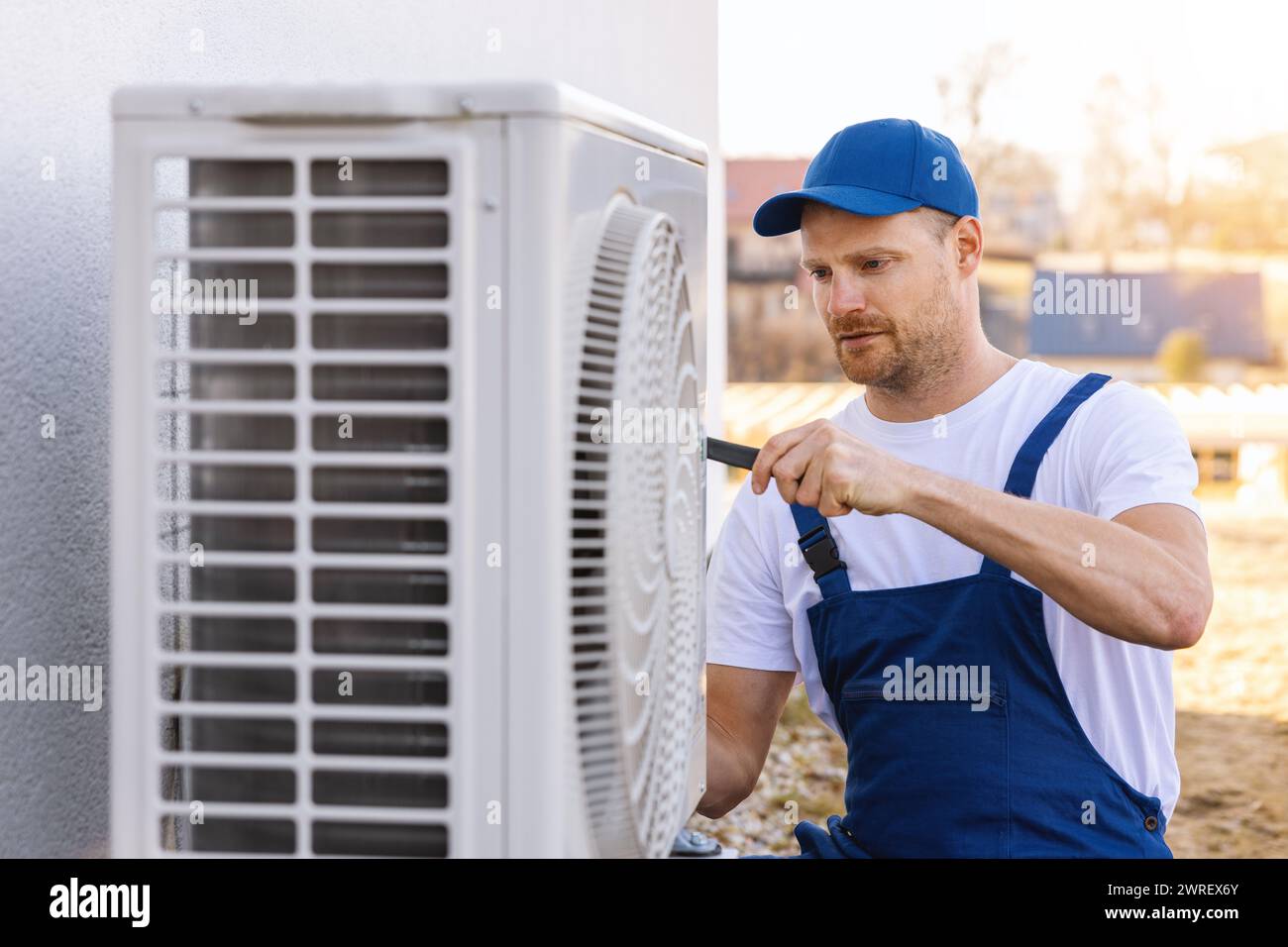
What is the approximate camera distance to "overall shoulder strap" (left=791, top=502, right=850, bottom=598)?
1.89 m

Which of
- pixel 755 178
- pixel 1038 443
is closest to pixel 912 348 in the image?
pixel 1038 443

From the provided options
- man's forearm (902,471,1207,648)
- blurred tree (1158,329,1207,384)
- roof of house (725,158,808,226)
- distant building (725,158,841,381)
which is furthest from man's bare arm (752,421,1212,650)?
blurred tree (1158,329,1207,384)

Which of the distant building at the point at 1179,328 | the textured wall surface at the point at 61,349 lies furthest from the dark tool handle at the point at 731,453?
the distant building at the point at 1179,328

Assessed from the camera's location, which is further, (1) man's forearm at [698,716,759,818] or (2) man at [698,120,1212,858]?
(1) man's forearm at [698,716,759,818]

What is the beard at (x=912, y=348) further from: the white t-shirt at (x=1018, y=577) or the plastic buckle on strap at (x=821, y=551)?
the plastic buckle on strap at (x=821, y=551)

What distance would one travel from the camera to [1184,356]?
10.6 meters

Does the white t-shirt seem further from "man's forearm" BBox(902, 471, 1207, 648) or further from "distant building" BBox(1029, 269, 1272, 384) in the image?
"distant building" BBox(1029, 269, 1272, 384)


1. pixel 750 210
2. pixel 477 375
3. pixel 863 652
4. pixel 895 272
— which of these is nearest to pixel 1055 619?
pixel 863 652

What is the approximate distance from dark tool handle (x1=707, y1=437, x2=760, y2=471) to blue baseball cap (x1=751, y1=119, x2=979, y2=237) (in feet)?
1.83

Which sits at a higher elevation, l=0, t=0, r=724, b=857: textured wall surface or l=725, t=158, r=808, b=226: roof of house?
l=725, t=158, r=808, b=226: roof of house

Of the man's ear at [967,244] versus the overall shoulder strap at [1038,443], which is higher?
the man's ear at [967,244]

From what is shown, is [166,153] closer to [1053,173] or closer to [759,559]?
[759,559]

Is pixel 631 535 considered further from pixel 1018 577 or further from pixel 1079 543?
pixel 1018 577

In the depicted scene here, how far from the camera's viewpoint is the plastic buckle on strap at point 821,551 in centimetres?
190
